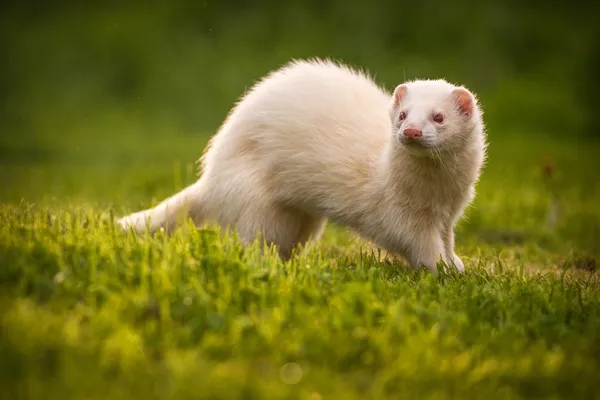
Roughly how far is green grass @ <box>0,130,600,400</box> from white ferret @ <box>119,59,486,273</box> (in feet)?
1.11

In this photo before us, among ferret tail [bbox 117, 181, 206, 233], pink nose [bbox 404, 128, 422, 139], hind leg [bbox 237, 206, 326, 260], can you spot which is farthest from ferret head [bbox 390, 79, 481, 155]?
ferret tail [bbox 117, 181, 206, 233]

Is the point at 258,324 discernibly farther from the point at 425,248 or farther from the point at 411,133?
the point at 425,248

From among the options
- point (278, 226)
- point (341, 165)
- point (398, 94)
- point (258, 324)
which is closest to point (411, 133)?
point (398, 94)

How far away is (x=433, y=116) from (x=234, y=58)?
14.0 metres

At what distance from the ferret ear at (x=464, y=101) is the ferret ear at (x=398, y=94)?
0.30 m

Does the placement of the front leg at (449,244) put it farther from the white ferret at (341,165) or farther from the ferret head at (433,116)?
the ferret head at (433,116)

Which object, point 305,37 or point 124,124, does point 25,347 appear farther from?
point 305,37

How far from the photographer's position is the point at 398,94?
4992 millimetres

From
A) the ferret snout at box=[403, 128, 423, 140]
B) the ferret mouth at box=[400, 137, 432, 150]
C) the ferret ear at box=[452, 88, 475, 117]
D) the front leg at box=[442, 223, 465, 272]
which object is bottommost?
the front leg at box=[442, 223, 465, 272]

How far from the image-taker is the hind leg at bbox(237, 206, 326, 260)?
17.3 ft

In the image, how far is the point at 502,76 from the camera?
1762cm

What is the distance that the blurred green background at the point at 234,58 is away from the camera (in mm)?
16484

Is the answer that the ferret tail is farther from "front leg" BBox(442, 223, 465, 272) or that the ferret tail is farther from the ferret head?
"front leg" BBox(442, 223, 465, 272)

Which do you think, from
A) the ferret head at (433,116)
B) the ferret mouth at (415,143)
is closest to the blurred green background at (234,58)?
the ferret head at (433,116)
